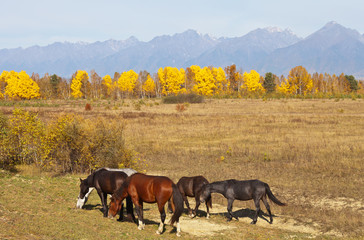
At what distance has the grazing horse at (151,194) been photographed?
33.6 ft

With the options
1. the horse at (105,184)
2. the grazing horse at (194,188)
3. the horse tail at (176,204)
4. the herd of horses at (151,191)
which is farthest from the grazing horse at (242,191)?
the horse at (105,184)

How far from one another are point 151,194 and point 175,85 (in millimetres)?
102128

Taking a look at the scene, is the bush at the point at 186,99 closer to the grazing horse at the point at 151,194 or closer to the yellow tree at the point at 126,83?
the yellow tree at the point at 126,83

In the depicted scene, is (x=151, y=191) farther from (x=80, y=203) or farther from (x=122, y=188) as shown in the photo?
(x=80, y=203)

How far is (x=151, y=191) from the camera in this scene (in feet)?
34.4

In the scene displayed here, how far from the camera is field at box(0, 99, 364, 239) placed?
10.4 metres

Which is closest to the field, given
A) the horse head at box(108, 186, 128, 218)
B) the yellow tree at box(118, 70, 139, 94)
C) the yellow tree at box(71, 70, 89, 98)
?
the horse head at box(108, 186, 128, 218)

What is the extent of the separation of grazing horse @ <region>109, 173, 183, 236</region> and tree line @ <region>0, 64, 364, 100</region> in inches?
3335

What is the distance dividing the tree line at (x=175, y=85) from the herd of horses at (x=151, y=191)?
269ft

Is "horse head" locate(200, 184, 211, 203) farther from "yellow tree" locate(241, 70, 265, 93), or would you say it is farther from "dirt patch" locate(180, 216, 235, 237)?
"yellow tree" locate(241, 70, 265, 93)

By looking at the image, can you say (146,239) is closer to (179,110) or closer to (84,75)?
(179,110)

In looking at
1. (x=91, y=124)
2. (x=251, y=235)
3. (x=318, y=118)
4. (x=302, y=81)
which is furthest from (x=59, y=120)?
(x=302, y=81)

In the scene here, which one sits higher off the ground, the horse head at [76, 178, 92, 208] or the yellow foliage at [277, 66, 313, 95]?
the yellow foliage at [277, 66, 313, 95]

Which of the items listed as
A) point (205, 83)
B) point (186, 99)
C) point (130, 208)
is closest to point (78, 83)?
point (205, 83)
